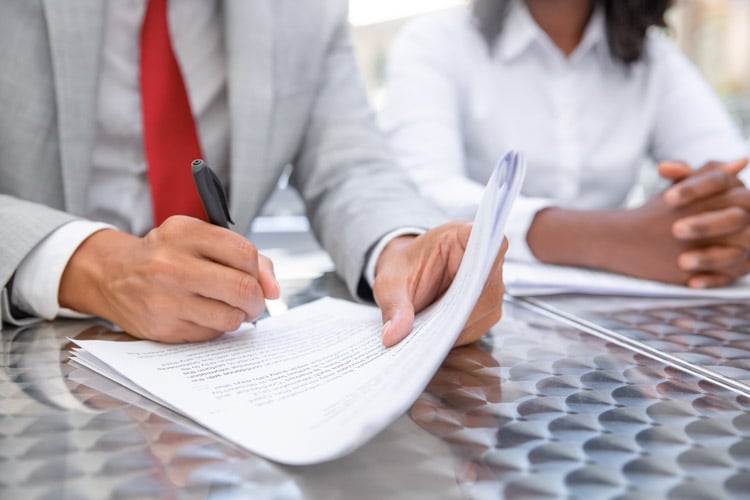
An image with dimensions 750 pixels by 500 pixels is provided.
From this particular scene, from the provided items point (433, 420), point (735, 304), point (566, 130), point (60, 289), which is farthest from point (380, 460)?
point (566, 130)

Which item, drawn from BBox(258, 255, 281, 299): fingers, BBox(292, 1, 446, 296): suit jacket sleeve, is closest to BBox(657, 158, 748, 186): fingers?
BBox(292, 1, 446, 296): suit jacket sleeve

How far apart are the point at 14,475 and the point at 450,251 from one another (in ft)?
1.14

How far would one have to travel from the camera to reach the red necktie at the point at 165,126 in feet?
2.46

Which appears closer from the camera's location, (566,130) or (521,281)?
(521,281)

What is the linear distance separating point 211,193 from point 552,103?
1.00m

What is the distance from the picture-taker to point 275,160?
0.87 metres

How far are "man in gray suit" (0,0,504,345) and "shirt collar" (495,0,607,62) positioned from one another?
18.2 inches

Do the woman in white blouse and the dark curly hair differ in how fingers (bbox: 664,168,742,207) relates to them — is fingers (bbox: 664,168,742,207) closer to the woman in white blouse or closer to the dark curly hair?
the woman in white blouse

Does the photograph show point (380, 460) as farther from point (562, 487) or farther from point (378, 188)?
point (378, 188)

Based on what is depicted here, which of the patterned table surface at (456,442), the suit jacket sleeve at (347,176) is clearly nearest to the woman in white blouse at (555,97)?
the suit jacket sleeve at (347,176)

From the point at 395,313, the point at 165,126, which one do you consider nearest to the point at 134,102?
the point at 165,126

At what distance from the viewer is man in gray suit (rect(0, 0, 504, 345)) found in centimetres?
50

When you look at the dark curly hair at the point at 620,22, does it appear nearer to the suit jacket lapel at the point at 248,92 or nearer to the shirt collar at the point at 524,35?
the shirt collar at the point at 524,35

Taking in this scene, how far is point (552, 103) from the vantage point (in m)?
1.30
